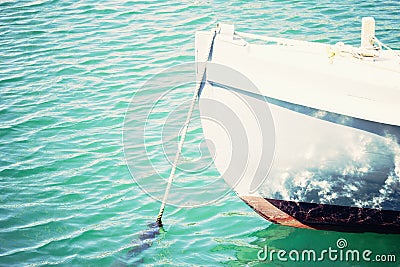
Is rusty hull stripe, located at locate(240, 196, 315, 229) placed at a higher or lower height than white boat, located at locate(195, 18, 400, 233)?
lower

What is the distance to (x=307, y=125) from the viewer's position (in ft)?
15.8

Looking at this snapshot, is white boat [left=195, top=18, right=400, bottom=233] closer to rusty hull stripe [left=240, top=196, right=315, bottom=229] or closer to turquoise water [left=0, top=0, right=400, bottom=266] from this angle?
rusty hull stripe [left=240, top=196, right=315, bottom=229]

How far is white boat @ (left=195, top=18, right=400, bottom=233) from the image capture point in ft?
15.4

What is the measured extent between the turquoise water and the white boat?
0.54 m

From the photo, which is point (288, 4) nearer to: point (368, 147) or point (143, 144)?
point (143, 144)

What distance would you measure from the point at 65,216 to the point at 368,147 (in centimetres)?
294

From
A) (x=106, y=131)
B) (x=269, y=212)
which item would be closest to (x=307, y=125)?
(x=269, y=212)

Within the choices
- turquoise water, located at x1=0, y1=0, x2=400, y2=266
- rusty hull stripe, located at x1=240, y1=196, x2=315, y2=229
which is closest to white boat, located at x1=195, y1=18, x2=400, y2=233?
rusty hull stripe, located at x1=240, y1=196, x2=315, y2=229

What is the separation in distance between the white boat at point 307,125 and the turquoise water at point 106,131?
0.54 meters

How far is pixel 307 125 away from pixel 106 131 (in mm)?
3215

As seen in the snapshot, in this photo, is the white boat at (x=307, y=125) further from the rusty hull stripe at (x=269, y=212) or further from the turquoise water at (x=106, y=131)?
the turquoise water at (x=106, y=131)

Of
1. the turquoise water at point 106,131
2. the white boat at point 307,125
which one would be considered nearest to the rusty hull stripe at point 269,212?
the white boat at point 307,125

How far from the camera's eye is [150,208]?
6062mm

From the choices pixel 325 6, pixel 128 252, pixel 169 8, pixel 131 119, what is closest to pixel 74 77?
pixel 131 119
